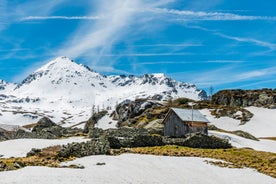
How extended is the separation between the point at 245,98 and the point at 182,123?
11110 cm

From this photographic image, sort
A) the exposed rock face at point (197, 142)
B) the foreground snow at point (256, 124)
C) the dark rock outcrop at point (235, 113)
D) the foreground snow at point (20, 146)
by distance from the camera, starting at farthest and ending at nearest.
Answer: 1. the dark rock outcrop at point (235, 113)
2. the foreground snow at point (256, 124)
3. the exposed rock face at point (197, 142)
4. the foreground snow at point (20, 146)

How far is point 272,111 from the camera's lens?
14525cm

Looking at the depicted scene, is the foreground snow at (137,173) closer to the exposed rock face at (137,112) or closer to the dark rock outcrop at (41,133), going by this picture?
the dark rock outcrop at (41,133)

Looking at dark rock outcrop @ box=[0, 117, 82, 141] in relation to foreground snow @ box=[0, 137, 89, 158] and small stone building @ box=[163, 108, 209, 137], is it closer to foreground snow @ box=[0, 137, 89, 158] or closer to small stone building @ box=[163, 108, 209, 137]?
foreground snow @ box=[0, 137, 89, 158]

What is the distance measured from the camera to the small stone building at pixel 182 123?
Result: 3127 inches

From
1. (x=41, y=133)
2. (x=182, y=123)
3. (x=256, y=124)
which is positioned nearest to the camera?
(x=182, y=123)

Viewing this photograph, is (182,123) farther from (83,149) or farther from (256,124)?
(256,124)

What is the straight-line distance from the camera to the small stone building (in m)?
79.4

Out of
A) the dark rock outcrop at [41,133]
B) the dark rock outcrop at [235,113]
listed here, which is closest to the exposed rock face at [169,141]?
the dark rock outcrop at [41,133]

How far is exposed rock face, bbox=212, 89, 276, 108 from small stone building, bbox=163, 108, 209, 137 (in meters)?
92.4

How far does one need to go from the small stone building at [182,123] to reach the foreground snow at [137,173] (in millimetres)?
29650

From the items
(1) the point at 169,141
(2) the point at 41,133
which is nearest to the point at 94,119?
(2) the point at 41,133

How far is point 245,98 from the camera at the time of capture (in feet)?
600

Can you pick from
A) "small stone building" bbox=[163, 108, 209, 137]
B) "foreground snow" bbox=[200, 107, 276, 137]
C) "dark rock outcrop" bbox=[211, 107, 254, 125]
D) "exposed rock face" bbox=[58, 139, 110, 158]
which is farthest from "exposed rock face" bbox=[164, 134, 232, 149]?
"dark rock outcrop" bbox=[211, 107, 254, 125]
